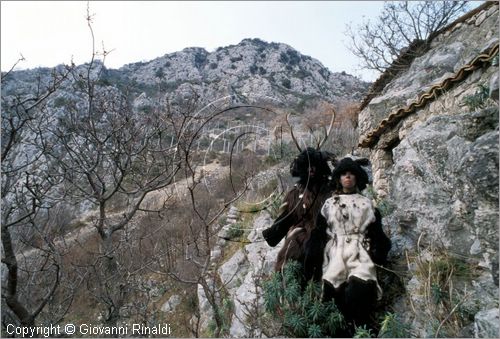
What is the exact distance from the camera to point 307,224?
395 centimetres

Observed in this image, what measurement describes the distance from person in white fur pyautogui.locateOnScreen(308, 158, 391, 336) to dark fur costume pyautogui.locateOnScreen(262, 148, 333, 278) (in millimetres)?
282

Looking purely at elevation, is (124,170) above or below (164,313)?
above

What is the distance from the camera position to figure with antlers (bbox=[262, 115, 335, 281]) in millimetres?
3936

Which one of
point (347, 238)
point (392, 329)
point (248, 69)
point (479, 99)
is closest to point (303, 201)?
point (347, 238)

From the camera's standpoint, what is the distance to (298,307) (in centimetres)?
346

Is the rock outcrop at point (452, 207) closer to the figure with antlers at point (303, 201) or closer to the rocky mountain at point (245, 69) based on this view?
the figure with antlers at point (303, 201)

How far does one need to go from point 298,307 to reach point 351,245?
752mm

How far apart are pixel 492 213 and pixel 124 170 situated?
3424mm

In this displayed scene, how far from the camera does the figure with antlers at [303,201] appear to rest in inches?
155

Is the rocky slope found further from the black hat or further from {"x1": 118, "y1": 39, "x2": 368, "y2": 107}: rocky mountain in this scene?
{"x1": 118, "y1": 39, "x2": 368, "y2": 107}: rocky mountain

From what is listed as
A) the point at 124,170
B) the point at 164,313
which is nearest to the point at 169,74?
the point at 164,313

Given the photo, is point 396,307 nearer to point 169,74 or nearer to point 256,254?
point 256,254

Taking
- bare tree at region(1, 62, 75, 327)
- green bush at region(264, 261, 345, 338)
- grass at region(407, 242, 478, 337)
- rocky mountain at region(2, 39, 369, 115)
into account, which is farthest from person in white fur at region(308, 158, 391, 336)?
rocky mountain at region(2, 39, 369, 115)

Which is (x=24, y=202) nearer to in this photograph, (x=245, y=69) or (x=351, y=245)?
(x=351, y=245)
